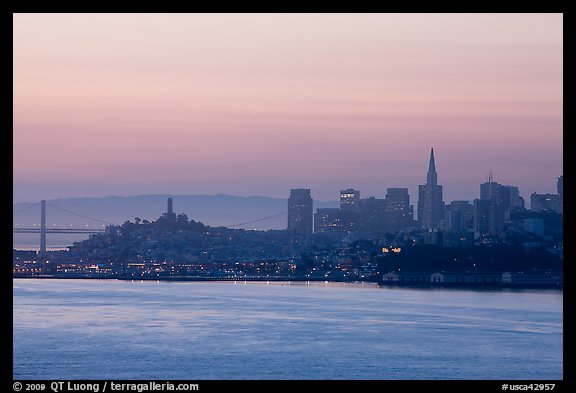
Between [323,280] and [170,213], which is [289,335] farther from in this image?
[170,213]

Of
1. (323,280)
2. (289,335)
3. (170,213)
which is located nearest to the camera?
(289,335)

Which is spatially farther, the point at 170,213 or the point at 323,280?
the point at 170,213

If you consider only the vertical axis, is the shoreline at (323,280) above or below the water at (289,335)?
above

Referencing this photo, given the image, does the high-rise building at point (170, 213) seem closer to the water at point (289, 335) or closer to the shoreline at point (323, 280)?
the shoreline at point (323, 280)

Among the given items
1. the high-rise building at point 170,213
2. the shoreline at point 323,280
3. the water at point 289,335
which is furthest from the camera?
the high-rise building at point 170,213

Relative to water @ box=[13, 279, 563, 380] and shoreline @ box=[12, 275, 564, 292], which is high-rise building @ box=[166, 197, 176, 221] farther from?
water @ box=[13, 279, 563, 380]

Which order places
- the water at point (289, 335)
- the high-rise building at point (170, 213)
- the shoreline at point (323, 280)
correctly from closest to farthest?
1. the water at point (289, 335)
2. the shoreline at point (323, 280)
3. the high-rise building at point (170, 213)

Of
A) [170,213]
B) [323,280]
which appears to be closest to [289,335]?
[323,280]

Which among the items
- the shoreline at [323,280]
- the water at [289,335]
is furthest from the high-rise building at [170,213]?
the water at [289,335]

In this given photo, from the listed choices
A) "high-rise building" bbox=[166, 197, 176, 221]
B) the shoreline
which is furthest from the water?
"high-rise building" bbox=[166, 197, 176, 221]

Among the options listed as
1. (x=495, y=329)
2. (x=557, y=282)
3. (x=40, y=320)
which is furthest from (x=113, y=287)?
(x=495, y=329)
